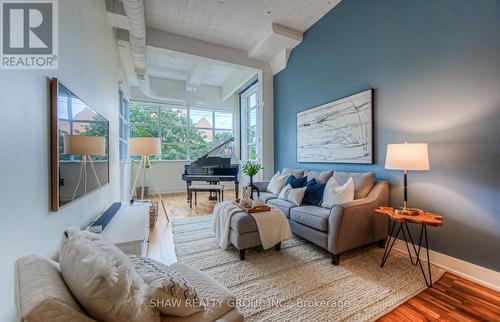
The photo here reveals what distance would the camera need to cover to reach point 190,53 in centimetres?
427

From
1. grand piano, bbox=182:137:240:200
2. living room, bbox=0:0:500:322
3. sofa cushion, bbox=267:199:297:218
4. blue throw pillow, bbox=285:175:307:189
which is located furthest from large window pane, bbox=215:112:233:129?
sofa cushion, bbox=267:199:297:218

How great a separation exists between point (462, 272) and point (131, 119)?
7517mm

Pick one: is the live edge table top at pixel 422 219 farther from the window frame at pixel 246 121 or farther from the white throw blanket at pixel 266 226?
the window frame at pixel 246 121

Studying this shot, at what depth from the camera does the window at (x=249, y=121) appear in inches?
256

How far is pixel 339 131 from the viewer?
3.36m

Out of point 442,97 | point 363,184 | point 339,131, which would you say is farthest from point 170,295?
point 339,131

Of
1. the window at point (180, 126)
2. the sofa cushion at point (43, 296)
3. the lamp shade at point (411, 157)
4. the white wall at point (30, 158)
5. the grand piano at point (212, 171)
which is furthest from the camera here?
the window at point (180, 126)

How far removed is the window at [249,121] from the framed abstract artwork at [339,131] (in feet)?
8.07

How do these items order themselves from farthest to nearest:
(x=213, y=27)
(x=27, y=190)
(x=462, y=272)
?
(x=213, y=27) → (x=462, y=272) → (x=27, y=190)

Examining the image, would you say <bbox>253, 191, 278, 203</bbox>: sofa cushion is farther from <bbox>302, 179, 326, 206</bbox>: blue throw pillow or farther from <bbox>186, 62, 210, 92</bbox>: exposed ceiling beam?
<bbox>186, 62, 210, 92</bbox>: exposed ceiling beam

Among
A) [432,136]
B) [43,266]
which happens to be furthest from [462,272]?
[43,266]

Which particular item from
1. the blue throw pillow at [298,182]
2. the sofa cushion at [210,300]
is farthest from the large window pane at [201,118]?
the sofa cushion at [210,300]

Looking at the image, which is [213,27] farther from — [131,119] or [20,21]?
[131,119]

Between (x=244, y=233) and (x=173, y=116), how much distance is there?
564 cm
